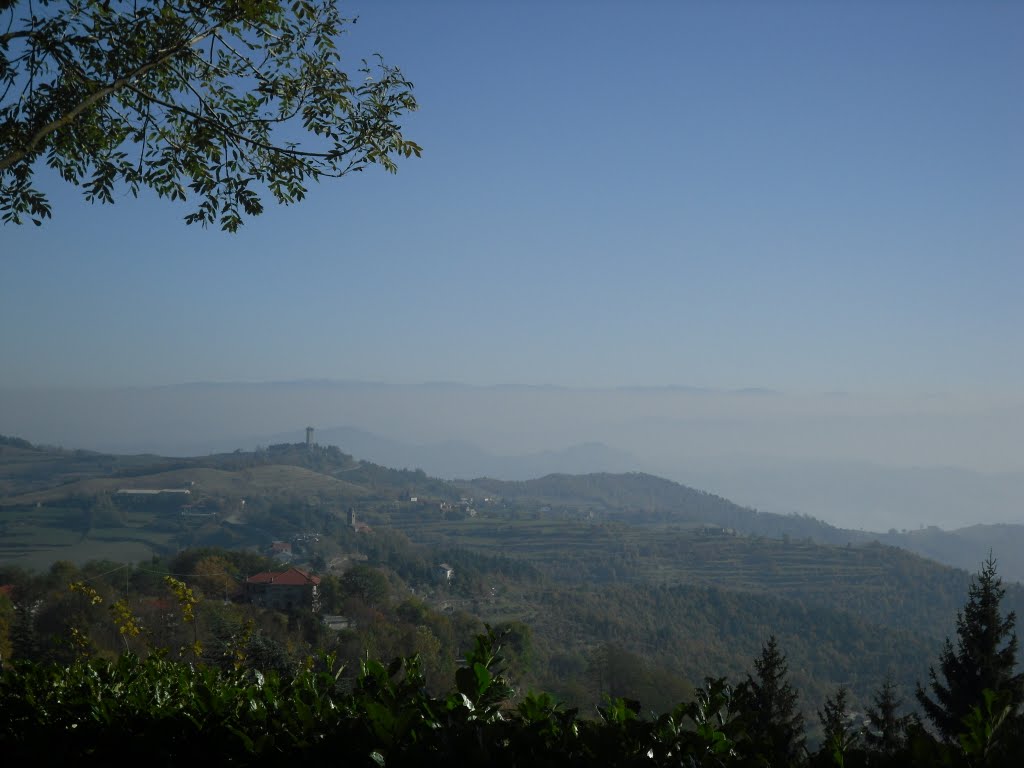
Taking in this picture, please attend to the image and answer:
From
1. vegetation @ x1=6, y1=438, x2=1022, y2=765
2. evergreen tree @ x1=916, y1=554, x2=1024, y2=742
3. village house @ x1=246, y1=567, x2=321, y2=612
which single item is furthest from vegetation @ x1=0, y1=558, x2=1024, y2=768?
village house @ x1=246, y1=567, x2=321, y2=612

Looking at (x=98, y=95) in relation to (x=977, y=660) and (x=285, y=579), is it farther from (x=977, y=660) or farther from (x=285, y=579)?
(x=285, y=579)

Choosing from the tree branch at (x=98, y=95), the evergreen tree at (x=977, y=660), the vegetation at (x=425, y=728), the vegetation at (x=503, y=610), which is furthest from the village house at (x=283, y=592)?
the vegetation at (x=425, y=728)

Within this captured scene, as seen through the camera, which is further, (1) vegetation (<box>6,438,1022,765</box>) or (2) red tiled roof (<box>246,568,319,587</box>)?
(2) red tiled roof (<box>246,568,319,587</box>)

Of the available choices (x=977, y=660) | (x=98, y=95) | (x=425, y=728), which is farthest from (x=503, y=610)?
(x=425, y=728)

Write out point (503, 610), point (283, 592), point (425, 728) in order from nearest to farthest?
point (425, 728) < point (283, 592) < point (503, 610)

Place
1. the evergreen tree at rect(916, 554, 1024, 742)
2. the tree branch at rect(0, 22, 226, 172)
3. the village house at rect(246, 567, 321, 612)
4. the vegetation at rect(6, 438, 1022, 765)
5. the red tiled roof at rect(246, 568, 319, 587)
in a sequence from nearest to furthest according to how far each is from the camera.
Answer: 1. the vegetation at rect(6, 438, 1022, 765)
2. the tree branch at rect(0, 22, 226, 172)
3. the evergreen tree at rect(916, 554, 1024, 742)
4. the village house at rect(246, 567, 321, 612)
5. the red tiled roof at rect(246, 568, 319, 587)

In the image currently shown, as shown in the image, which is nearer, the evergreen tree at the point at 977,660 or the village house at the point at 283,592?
the evergreen tree at the point at 977,660

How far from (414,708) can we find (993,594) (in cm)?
1140

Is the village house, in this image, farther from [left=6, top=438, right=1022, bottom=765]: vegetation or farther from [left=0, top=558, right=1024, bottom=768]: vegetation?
[left=0, top=558, right=1024, bottom=768]: vegetation

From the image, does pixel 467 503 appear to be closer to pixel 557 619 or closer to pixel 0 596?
pixel 557 619

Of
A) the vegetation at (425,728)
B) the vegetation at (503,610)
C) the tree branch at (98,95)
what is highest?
the tree branch at (98,95)

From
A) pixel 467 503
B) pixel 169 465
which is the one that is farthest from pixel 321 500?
pixel 467 503

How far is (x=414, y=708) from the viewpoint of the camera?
249 centimetres

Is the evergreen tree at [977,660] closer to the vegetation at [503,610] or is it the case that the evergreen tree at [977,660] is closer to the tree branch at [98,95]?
the vegetation at [503,610]
